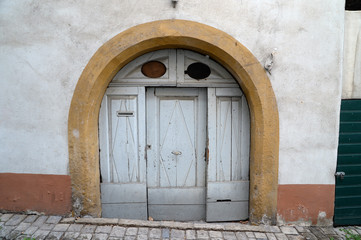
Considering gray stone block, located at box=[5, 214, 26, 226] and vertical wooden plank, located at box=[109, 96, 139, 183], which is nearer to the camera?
gray stone block, located at box=[5, 214, 26, 226]

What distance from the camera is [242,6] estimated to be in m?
3.80

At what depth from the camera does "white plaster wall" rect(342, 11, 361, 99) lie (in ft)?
13.2

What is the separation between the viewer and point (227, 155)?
434 cm

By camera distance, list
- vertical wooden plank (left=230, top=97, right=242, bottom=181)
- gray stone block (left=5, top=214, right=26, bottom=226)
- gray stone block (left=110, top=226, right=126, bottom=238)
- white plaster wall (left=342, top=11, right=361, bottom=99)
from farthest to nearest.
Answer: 1. vertical wooden plank (left=230, top=97, right=242, bottom=181)
2. white plaster wall (left=342, top=11, right=361, bottom=99)
3. gray stone block (left=5, top=214, right=26, bottom=226)
4. gray stone block (left=110, top=226, right=126, bottom=238)

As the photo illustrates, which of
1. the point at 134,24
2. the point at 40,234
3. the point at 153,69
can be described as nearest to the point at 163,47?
the point at 153,69

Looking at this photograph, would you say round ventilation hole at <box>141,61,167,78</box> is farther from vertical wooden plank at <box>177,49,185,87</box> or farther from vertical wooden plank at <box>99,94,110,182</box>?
vertical wooden plank at <box>99,94,110,182</box>

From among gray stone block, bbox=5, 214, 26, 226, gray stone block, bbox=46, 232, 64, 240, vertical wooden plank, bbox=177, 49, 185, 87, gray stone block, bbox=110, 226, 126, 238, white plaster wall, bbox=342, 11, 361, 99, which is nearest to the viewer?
gray stone block, bbox=46, 232, 64, 240

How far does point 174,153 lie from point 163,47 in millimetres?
1651

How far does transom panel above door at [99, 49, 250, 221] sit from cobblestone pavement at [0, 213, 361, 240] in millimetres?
416

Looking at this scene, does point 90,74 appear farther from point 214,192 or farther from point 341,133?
point 341,133

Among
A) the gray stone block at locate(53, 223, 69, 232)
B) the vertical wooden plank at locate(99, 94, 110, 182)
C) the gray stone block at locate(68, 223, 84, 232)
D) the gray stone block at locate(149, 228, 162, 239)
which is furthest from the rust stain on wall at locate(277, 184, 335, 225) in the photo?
the gray stone block at locate(53, 223, 69, 232)

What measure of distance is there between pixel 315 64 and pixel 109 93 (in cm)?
307

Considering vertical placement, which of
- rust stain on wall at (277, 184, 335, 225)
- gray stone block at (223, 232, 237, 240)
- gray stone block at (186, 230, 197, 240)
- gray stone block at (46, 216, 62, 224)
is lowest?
gray stone block at (223, 232, 237, 240)

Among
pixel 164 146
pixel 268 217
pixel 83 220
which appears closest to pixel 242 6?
pixel 164 146
